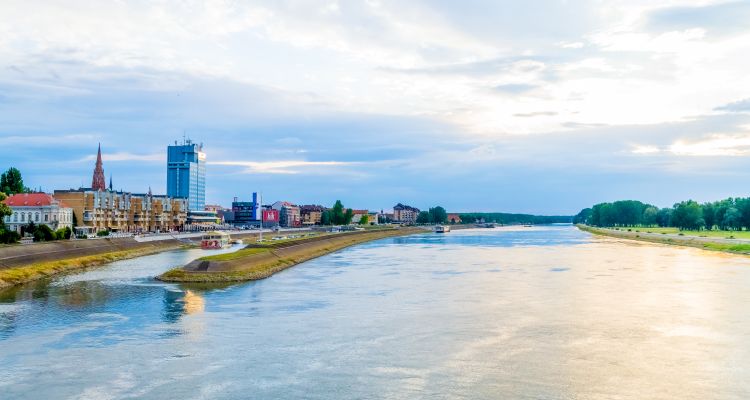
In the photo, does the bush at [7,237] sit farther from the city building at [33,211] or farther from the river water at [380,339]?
the city building at [33,211]

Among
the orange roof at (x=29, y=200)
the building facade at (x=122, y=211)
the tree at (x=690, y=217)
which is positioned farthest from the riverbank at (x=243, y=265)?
the tree at (x=690, y=217)

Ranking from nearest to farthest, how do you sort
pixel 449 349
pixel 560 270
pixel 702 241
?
pixel 449 349
pixel 560 270
pixel 702 241

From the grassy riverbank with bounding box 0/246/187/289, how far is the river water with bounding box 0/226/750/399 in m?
4.32

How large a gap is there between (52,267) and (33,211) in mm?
53976

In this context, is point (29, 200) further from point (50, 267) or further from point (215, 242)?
point (50, 267)

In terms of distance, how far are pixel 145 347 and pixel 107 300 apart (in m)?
18.4

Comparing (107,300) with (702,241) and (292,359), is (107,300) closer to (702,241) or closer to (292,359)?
(292,359)

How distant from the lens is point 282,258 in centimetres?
8250

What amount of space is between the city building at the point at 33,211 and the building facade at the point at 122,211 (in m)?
4.62

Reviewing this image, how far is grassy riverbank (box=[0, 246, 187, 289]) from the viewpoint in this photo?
5700cm

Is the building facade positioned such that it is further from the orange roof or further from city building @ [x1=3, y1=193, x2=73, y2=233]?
the orange roof

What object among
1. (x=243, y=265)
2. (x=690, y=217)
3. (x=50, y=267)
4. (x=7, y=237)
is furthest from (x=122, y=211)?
(x=690, y=217)

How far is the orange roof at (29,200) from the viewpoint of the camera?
116 metres

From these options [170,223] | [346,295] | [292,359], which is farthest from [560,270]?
[170,223]
